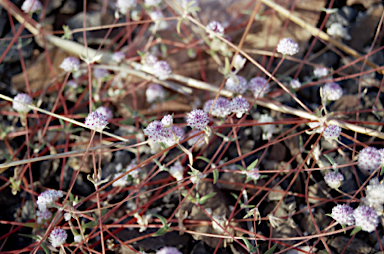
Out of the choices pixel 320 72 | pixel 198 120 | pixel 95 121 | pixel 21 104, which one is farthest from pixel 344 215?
pixel 21 104

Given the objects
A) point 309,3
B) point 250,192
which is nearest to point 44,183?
point 250,192

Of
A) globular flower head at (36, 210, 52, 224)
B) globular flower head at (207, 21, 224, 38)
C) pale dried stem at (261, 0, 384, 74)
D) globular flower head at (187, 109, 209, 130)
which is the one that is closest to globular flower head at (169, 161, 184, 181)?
globular flower head at (187, 109, 209, 130)

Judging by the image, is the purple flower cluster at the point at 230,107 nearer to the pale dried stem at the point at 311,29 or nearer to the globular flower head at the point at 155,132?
the globular flower head at the point at 155,132

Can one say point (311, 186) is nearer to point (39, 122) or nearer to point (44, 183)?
point (44, 183)

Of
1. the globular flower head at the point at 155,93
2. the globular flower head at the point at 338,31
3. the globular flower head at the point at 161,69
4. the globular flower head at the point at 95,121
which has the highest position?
the globular flower head at the point at 338,31

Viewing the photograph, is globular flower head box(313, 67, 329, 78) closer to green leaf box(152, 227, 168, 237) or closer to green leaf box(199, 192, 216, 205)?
green leaf box(199, 192, 216, 205)

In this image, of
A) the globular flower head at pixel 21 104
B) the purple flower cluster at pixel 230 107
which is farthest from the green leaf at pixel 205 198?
the globular flower head at pixel 21 104
